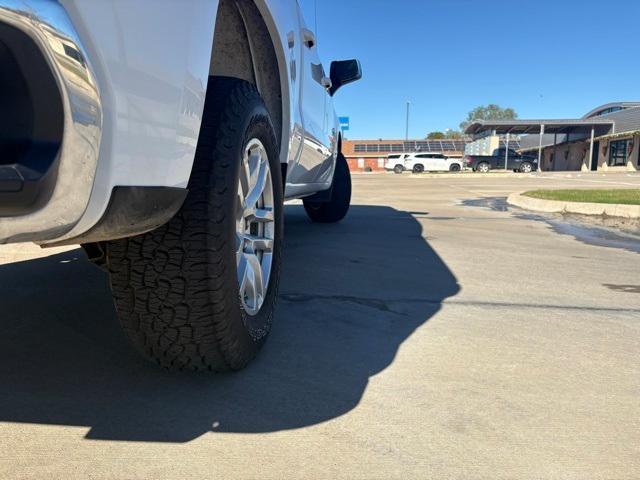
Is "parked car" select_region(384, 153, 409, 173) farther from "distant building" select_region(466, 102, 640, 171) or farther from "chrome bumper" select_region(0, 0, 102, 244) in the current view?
"chrome bumper" select_region(0, 0, 102, 244)

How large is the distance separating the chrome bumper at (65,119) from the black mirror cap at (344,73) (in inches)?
146

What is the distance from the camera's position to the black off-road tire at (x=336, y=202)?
6242 mm

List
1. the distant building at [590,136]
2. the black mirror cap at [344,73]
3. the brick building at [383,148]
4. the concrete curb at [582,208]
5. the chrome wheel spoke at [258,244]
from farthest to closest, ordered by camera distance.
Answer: the brick building at [383,148] → the distant building at [590,136] → the concrete curb at [582,208] → the black mirror cap at [344,73] → the chrome wheel spoke at [258,244]

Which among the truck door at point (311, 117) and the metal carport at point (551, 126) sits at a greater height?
the metal carport at point (551, 126)

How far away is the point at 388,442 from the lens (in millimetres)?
1549

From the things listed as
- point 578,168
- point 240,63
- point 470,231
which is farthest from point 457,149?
point 240,63

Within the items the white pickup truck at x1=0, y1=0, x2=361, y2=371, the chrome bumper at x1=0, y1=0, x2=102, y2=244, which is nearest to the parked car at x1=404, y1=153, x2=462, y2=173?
the white pickup truck at x1=0, y1=0, x2=361, y2=371

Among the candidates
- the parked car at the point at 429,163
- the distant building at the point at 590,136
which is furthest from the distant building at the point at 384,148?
the parked car at the point at 429,163

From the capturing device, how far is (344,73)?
462 centimetres

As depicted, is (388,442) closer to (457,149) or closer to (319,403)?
(319,403)

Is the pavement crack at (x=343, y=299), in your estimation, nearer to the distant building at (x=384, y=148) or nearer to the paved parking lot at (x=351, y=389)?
the paved parking lot at (x=351, y=389)

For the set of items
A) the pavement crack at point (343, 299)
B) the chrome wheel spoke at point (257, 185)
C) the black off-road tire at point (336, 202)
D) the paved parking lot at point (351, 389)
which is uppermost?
the chrome wheel spoke at point (257, 185)

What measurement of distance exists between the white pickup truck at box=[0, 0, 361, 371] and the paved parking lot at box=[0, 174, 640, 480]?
0.78 ft

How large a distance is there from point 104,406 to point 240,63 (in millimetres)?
1587
